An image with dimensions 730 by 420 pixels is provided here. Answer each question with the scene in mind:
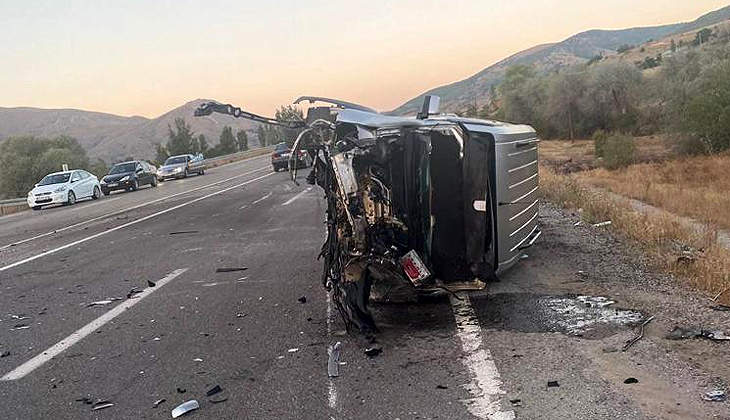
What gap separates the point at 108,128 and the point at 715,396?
18330cm

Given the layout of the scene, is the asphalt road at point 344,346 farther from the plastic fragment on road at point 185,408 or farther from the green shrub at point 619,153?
the green shrub at point 619,153

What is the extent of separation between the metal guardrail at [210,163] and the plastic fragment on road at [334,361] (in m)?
26.8

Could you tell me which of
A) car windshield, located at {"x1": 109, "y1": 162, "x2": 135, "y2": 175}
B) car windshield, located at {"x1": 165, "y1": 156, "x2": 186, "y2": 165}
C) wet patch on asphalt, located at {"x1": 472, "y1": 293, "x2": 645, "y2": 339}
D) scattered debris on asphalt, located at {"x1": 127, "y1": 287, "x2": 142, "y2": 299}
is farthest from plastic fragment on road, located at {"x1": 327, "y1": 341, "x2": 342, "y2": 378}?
car windshield, located at {"x1": 165, "y1": 156, "x2": 186, "y2": 165}

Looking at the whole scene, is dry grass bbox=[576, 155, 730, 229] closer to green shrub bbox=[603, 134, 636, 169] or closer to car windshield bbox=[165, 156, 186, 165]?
green shrub bbox=[603, 134, 636, 169]

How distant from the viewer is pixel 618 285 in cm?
693

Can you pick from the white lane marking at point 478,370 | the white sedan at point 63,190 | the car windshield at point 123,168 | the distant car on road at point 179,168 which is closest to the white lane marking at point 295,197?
the white sedan at point 63,190

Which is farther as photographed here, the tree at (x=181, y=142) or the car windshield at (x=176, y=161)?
the tree at (x=181, y=142)

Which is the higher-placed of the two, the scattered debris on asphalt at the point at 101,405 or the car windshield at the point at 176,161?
the scattered debris on asphalt at the point at 101,405

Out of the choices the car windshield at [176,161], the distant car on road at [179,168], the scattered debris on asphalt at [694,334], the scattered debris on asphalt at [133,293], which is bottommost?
the distant car on road at [179,168]

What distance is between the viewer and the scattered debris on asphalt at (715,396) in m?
3.99

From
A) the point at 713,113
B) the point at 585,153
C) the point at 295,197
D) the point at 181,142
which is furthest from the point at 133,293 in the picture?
the point at 181,142

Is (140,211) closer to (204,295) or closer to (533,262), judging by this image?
(204,295)

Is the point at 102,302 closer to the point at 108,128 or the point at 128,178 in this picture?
the point at 128,178

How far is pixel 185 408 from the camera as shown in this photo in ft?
14.4
